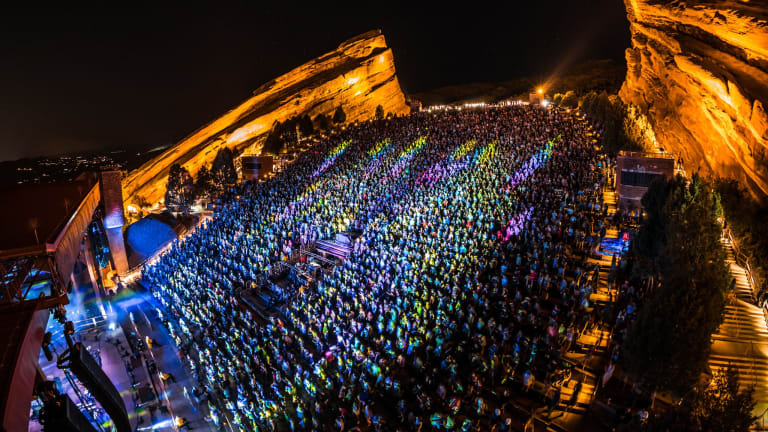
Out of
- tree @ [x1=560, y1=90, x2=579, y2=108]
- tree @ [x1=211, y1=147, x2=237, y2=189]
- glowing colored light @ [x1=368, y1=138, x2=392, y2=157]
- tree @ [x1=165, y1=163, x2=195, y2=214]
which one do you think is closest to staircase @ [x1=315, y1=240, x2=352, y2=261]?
glowing colored light @ [x1=368, y1=138, x2=392, y2=157]

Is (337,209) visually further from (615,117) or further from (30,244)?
(615,117)

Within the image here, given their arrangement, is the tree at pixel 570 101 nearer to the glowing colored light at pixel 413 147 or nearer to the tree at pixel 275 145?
the glowing colored light at pixel 413 147

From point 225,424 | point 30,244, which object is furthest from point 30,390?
point 225,424

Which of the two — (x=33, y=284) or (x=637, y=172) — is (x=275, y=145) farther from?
(x=33, y=284)

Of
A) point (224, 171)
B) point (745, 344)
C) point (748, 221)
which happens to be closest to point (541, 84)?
point (224, 171)

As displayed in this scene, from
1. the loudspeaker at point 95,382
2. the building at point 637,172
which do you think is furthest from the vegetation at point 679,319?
the loudspeaker at point 95,382
